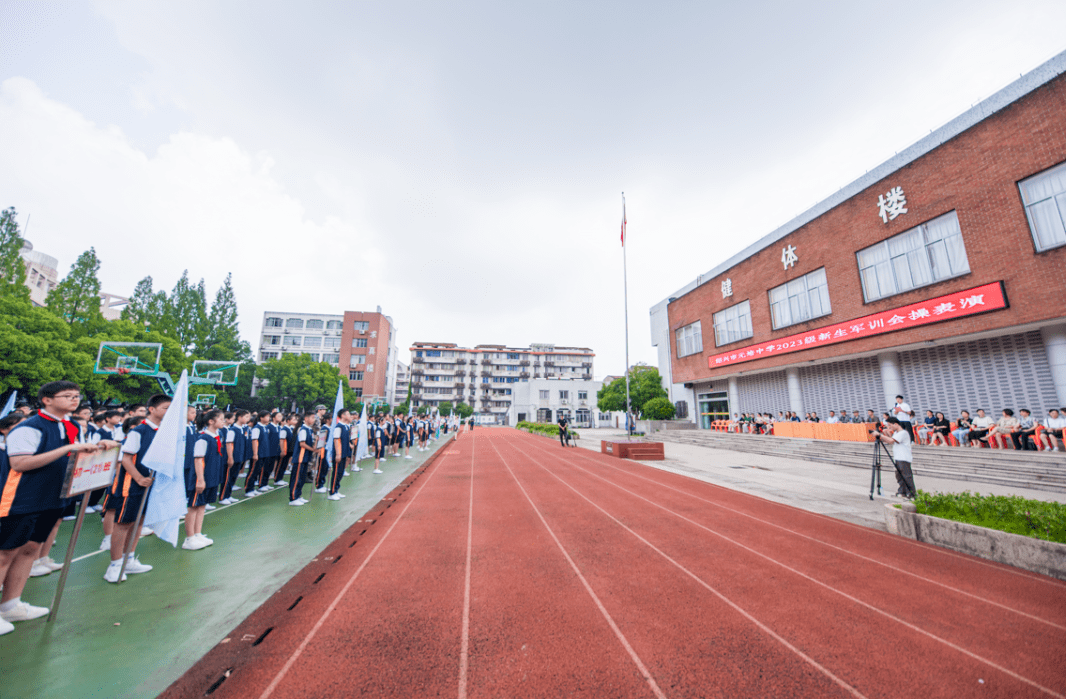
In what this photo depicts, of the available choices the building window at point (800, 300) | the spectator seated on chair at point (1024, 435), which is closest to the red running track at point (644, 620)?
the spectator seated on chair at point (1024, 435)

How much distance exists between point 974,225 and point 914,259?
1972mm

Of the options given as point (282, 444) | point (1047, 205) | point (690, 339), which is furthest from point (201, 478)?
point (690, 339)

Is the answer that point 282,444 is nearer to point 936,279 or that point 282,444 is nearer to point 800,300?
point 936,279

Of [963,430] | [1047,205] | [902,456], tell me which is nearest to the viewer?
[902,456]

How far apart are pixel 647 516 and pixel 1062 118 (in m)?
16.3

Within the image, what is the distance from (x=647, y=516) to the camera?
271 inches

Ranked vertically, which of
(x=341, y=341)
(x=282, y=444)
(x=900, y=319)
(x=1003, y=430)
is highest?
(x=341, y=341)

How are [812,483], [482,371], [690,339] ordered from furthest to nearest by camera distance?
1. [482,371]
2. [690,339]
3. [812,483]

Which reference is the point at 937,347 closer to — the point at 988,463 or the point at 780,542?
the point at 988,463

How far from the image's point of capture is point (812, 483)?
32.8ft

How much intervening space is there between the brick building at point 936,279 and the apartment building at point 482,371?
2077 inches

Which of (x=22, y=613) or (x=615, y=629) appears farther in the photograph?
(x=615, y=629)

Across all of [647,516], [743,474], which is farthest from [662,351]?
[647,516]

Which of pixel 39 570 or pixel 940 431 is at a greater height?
pixel 940 431
